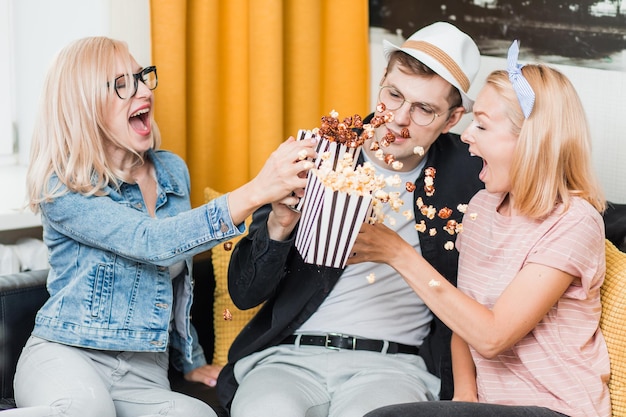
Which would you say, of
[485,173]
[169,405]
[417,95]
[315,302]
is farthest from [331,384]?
[417,95]

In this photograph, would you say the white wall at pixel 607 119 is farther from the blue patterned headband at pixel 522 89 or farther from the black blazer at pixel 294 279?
the blue patterned headband at pixel 522 89

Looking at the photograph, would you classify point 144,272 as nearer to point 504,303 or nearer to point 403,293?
point 403,293

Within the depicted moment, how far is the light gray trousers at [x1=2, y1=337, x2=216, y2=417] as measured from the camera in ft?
5.16

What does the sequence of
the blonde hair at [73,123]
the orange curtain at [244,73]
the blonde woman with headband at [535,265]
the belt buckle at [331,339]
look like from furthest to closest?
the orange curtain at [244,73], the belt buckle at [331,339], the blonde hair at [73,123], the blonde woman with headband at [535,265]

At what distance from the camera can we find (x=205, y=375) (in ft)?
6.59

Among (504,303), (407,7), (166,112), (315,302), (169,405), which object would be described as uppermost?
(407,7)

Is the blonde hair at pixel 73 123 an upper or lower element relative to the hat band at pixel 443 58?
lower

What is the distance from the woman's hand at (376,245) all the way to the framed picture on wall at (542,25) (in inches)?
34.3

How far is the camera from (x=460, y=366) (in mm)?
1721

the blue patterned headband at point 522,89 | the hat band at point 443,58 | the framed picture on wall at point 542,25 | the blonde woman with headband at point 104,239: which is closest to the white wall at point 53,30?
the blonde woman with headband at point 104,239

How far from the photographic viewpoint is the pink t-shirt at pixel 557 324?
148 cm

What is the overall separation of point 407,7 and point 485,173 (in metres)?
0.95

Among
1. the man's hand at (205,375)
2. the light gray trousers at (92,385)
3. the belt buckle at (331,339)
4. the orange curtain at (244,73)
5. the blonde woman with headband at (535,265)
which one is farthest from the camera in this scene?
the orange curtain at (244,73)

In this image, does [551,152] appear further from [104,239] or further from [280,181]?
[104,239]
